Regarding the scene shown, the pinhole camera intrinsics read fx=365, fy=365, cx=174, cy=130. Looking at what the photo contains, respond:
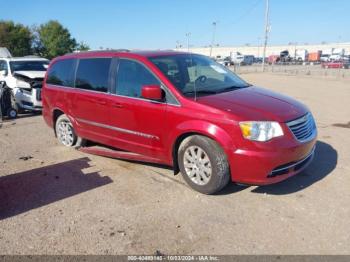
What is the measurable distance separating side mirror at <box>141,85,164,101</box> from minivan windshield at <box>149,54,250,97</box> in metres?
0.25

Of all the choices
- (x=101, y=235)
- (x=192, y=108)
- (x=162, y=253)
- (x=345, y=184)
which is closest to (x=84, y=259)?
(x=101, y=235)

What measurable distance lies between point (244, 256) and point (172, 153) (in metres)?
1.94

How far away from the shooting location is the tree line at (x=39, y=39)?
58.5m

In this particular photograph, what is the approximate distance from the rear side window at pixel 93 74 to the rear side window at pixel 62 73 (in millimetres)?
248

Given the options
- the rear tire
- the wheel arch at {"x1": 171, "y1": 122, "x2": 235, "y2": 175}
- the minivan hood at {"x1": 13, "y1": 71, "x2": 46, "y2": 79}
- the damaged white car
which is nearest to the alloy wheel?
the wheel arch at {"x1": 171, "y1": 122, "x2": 235, "y2": 175}

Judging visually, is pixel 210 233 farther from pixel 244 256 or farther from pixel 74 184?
pixel 74 184

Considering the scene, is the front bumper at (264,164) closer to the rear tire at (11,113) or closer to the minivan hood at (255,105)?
the minivan hood at (255,105)

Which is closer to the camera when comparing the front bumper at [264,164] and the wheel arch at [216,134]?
the front bumper at [264,164]

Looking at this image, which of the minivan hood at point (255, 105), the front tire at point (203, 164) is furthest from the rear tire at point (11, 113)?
the minivan hood at point (255, 105)

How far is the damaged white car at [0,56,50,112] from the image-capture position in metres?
11.3

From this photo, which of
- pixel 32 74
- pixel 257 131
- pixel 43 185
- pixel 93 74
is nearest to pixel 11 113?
pixel 32 74

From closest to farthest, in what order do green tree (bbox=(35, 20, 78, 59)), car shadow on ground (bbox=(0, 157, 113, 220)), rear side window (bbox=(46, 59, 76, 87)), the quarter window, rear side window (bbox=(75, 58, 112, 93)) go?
car shadow on ground (bbox=(0, 157, 113, 220))
the quarter window
rear side window (bbox=(75, 58, 112, 93))
rear side window (bbox=(46, 59, 76, 87))
green tree (bbox=(35, 20, 78, 59))

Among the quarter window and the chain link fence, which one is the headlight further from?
the chain link fence

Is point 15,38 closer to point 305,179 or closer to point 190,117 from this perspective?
point 190,117
